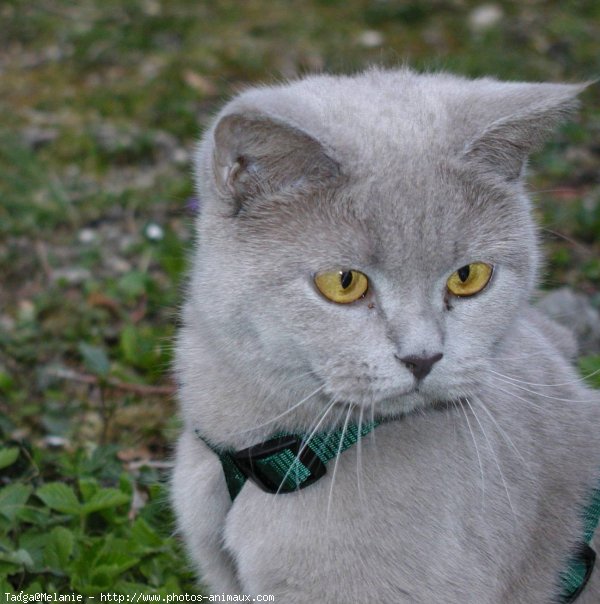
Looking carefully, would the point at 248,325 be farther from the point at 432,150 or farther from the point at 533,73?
the point at 533,73

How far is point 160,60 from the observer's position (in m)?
5.27

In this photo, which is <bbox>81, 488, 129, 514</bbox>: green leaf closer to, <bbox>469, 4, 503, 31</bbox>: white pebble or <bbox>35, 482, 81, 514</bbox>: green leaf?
<bbox>35, 482, 81, 514</bbox>: green leaf

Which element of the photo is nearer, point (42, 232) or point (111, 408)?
point (111, 408)

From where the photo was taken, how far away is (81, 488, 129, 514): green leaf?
8.47 feet

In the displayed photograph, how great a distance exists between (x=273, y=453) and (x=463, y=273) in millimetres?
575

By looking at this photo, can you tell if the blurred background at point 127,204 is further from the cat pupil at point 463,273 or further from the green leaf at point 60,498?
the cat pupil at point 463,273

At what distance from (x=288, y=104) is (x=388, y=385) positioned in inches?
23.8

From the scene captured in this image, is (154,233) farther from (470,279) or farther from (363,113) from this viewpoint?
(470,279)

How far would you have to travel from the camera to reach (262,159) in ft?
6.11

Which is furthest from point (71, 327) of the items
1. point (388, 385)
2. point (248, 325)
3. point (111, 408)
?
point (388, 385)

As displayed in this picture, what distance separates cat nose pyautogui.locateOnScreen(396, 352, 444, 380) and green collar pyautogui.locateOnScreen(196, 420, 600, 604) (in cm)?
20

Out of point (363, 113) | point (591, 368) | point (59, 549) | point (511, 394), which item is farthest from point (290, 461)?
point (591, 368)

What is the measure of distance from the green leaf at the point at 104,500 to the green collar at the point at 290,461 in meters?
0.63

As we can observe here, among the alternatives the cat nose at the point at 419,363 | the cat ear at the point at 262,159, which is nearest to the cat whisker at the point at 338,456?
the cat nose at the point at 419,363
